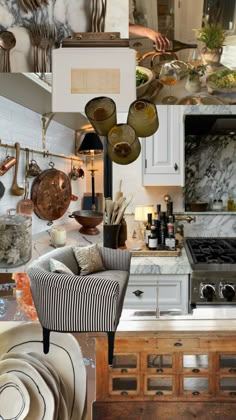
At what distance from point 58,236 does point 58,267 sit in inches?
3.2

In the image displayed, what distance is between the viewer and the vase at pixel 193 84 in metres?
0.67

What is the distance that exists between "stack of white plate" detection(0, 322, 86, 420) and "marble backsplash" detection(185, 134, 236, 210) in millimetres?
A: 492

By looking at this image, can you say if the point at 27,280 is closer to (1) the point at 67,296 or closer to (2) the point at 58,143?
(1) the point at 67,296

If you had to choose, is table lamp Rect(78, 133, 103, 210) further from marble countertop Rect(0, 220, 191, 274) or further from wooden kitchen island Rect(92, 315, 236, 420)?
wooden kitchen island Rect(92, 315, 236, 420)

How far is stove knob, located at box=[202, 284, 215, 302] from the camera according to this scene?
2.31 ft

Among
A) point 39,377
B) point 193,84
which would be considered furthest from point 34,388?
point 193,84

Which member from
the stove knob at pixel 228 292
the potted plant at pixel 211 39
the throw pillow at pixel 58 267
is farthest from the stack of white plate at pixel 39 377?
the potted plant at pixel 211 39

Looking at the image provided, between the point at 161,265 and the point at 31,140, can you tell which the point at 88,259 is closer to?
the point at 161,265

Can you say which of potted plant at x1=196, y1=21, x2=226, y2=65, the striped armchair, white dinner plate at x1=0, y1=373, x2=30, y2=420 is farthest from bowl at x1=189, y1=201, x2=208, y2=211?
white dinner plate at x1=0, y1=373, x2=30, y2=420

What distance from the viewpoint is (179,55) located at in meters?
0.68

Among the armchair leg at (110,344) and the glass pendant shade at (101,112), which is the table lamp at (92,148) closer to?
the glass pendant shade at (101,112)

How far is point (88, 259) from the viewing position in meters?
0.63

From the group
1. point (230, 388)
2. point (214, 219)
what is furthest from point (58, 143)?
point (230, 388)

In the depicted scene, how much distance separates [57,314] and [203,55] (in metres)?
0.64
